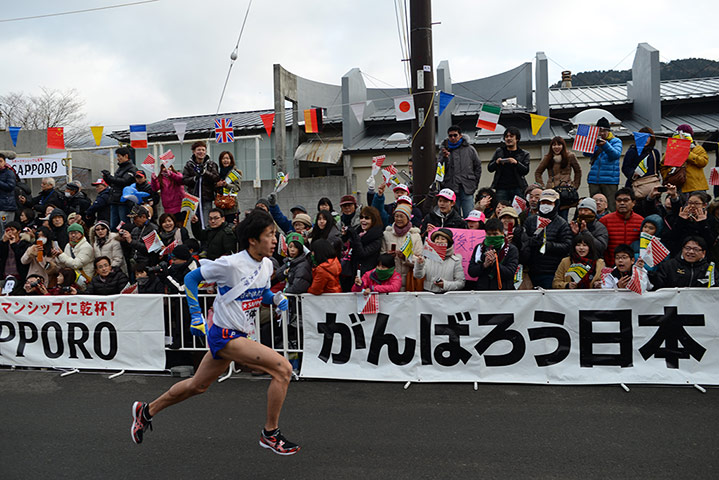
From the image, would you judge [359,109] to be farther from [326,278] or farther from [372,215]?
[326,278]

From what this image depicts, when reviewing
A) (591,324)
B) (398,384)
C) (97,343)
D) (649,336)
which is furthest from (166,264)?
(649,336)

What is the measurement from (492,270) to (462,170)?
2.83 m

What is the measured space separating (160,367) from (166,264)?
145 cm

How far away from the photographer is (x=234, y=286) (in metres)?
4.59

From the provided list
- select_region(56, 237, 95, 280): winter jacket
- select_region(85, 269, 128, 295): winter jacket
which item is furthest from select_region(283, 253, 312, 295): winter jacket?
select_region(56, 237, 95, 280): winter jacket

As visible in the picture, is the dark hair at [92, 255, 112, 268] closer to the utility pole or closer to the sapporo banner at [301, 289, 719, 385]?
the sapporo banner at [301, 289, 719, 385]

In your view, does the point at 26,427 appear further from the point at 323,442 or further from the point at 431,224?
the point at 431,224

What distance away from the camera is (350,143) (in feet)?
65.3

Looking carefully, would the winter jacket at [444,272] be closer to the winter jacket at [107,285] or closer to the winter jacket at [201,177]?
the winter jacket at [201,177]

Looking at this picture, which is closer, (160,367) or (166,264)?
(160,367)

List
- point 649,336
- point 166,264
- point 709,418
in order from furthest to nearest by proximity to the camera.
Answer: point 166,264
point 649,336
point 709,418

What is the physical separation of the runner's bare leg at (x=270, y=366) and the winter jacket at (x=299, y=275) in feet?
8.76

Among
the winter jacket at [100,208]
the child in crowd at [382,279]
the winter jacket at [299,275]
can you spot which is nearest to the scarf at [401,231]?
the child in crowd at [382,279]

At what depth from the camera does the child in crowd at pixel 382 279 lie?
6.91 metres
